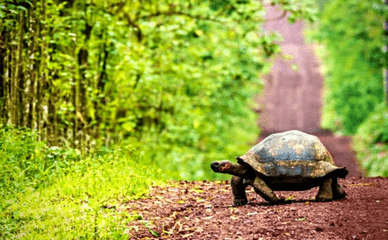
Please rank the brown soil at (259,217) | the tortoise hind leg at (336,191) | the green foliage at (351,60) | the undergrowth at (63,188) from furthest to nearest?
1. the green foliage at (351,60)
2. the tortoise hind leg at (336,191)
3. the undergrowth at (63,188)
4. the brown soil at (259,217)

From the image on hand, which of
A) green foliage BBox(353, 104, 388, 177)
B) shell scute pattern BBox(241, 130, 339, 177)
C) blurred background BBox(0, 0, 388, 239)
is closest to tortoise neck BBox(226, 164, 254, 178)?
shell scute pattern BBox(241, 130, 339, 177)

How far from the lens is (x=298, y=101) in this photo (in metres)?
57.5

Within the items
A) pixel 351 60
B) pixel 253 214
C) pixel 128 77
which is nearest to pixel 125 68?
pixel 128 77

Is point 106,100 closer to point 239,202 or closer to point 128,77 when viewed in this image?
point 128,77

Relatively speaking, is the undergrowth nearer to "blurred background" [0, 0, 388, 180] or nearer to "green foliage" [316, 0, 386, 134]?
"blurred background" [0, 0, 388, 180]

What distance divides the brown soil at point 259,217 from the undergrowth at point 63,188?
0.30m

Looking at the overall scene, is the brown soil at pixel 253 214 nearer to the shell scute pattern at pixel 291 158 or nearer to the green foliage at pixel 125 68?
the shell scute pattern at pixel 291 158

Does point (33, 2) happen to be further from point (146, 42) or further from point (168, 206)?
point (146, 42)

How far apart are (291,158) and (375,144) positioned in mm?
20342

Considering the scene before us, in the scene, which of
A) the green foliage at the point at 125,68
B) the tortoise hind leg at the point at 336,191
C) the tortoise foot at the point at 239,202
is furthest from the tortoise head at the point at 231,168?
the green foliage at the point at 125,68

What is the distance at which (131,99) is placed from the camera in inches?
508

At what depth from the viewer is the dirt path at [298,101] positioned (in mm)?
37344

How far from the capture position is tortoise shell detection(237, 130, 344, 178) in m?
7.39

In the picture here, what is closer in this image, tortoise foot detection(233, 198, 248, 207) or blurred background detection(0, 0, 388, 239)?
blurred background detection(0, 0, 388, 239)
